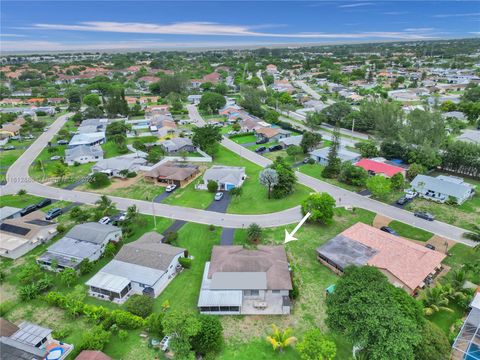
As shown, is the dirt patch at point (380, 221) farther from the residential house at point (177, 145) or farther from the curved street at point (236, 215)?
the residential house at point (177, 145)

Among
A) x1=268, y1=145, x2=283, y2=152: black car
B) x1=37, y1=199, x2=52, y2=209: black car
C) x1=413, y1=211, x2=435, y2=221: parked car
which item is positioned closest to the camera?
x1=413, y1=211, x2=435, y2=221: parked car

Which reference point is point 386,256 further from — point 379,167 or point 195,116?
point 195,116

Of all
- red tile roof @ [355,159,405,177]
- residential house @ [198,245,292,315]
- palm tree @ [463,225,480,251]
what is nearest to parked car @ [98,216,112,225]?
residential house @ [198,245,292,315]

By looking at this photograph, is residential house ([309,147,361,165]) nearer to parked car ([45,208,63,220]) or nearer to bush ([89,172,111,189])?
bush ([89,172,111,189])

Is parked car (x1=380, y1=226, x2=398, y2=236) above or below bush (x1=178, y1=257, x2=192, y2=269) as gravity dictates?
above

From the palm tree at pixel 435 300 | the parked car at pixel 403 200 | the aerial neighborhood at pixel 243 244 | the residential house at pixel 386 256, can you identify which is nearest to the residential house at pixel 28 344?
the aerial neighborhood at pixel 243 244

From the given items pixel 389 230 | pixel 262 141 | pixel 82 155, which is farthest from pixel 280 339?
pixel 82 155

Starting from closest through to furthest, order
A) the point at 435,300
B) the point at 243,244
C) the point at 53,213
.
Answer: the point at 435,300 < the point at 243,244 < the point at 53,213
